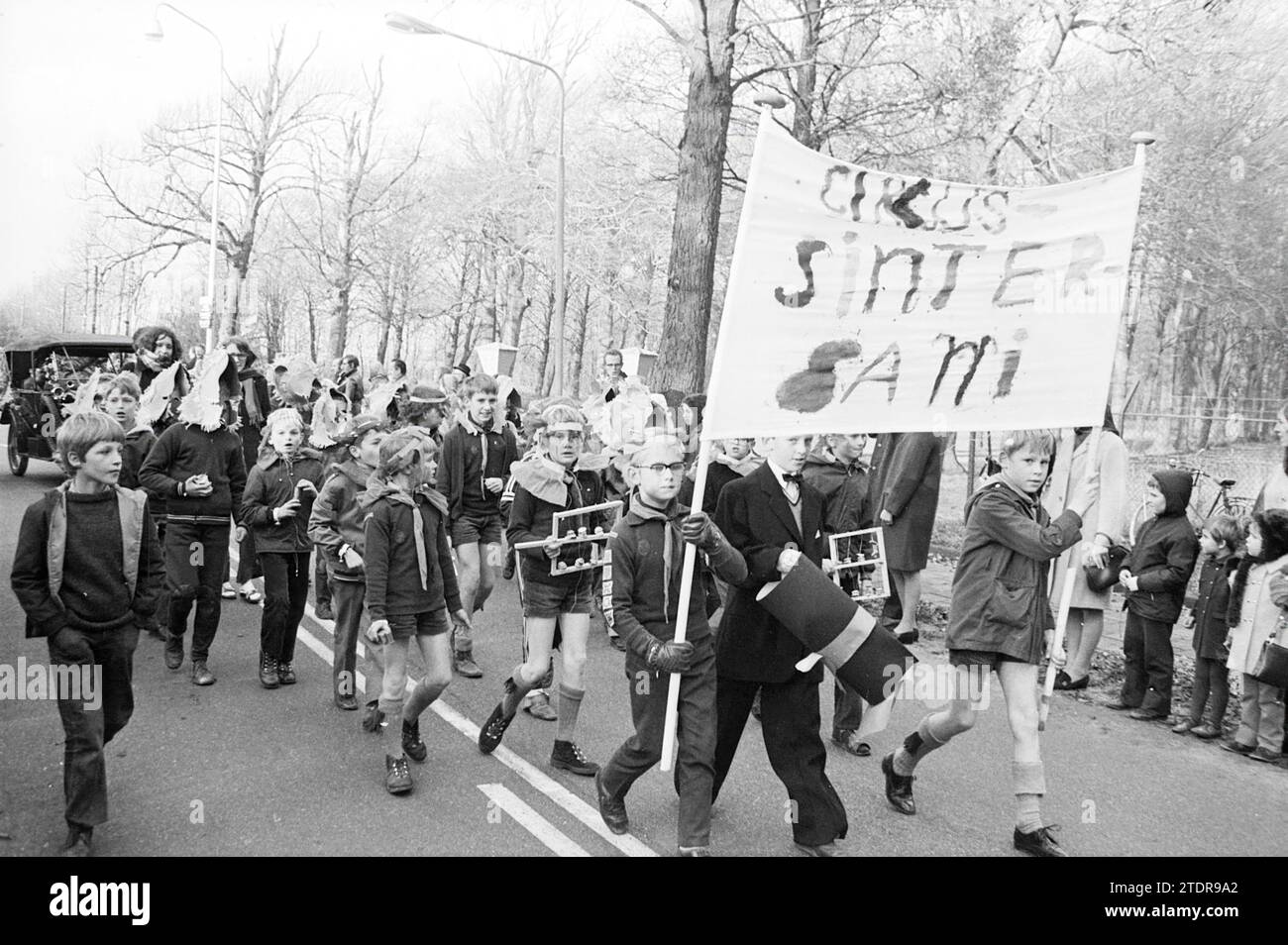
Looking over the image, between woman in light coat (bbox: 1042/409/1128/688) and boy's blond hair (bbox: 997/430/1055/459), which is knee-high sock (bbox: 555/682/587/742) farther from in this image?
woman in light coat (bbox: 1042/409/1128/688)

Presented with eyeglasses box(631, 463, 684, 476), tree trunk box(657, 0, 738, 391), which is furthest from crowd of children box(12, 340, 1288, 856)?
tree trunk box(657, 0, 738, 391)

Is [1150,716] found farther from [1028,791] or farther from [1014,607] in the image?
[1014,607]

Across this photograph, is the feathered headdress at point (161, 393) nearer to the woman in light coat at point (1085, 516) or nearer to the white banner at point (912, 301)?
the white banner at point (912, 301)

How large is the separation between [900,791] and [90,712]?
365cm

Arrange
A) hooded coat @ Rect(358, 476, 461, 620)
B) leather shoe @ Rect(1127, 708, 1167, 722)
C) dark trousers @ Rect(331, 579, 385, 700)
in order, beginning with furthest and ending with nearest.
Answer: leather shoe @ Rect(1127, 708, 1167, 722)
dark trousers @ Rect(331, 579, 385, 700)
hooded coat @ Rect(358, 476, 461, 620)

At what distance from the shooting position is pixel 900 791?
4.82 m

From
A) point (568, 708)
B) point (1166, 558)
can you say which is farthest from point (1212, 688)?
point (568, 708)

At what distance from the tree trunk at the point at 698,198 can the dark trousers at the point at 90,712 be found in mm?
7647

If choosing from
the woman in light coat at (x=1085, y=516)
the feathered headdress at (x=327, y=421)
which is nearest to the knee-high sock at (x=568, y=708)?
the feathered headdress at (x=327, y=421)

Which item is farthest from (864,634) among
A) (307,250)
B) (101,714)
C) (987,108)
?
(307,250)

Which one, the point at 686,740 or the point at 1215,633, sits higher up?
the point at 1215,633

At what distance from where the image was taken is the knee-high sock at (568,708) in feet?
16.7

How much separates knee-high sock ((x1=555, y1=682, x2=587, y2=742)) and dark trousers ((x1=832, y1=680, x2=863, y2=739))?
61.9 inches

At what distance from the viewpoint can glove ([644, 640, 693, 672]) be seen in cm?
404
